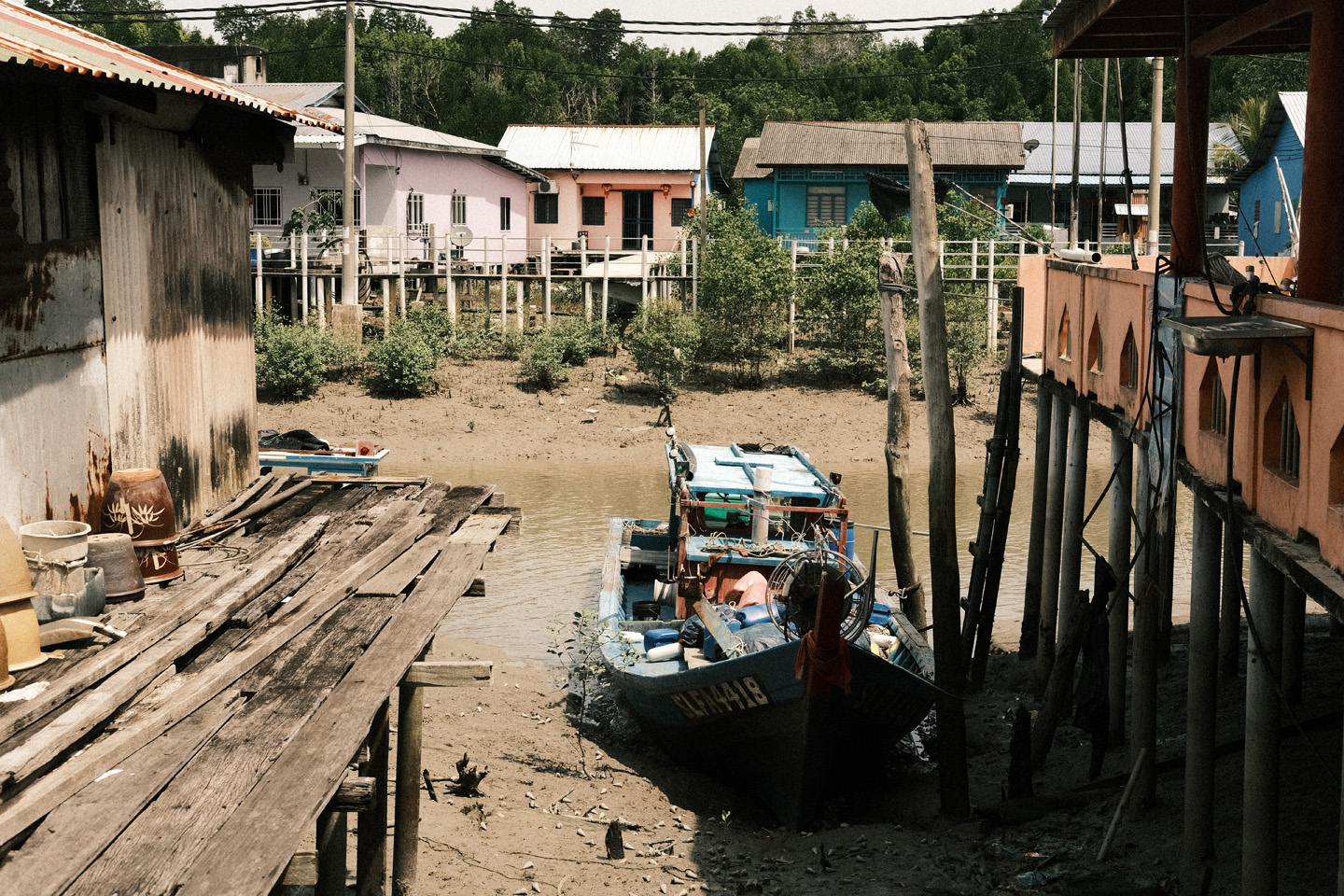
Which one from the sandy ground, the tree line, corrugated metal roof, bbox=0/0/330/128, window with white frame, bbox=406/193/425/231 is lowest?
the sandy ground

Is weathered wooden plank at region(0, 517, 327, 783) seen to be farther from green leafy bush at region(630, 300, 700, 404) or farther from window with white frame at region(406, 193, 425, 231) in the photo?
window with white frame at region(406, 193, 425, 231)

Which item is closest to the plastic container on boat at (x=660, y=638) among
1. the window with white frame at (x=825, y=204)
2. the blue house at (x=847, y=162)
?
the blue house at (x=847, y=162)

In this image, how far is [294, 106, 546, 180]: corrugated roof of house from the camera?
3136cm

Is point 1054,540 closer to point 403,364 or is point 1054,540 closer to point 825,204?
point 403,364

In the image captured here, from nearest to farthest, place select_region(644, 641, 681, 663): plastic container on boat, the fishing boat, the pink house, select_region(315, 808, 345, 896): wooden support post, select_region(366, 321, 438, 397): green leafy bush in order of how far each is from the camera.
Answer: select_region(315, 808, 345, 896): wooden support post → the fishing boat → select_region(644, 641, 681, 663): plastic container on boat → select_region(366, 321, 438, 397): green leafy bush → the pink house

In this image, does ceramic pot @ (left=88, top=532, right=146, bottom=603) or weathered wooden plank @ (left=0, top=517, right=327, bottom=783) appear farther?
ceramic pot @ (left=88, top=532, right=146, bottom=603)

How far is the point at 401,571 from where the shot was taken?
8.59 m

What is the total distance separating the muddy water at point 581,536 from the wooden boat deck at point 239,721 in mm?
5772

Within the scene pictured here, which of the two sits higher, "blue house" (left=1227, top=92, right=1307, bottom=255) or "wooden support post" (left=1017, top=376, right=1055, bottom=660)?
"blue house" (left=1227, top=92, right=1307, bottom=255)

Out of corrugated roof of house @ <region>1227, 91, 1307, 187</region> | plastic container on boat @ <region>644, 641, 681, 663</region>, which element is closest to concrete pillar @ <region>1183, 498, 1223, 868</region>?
plastic container on boat @ <region>644, 641, 681, 663</region>

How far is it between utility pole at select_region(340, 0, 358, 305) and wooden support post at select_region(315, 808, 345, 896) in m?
23.6

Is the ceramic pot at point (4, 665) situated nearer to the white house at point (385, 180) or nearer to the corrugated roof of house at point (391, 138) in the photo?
the corrugated roof of house at point (391, 138)

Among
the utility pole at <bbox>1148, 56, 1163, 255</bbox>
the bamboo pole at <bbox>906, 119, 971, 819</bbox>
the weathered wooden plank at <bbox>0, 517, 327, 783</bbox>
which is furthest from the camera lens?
the utility pole at <bbox>1148, 56, 1163, 255</bbox>

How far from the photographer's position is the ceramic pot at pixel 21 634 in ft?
21.1
